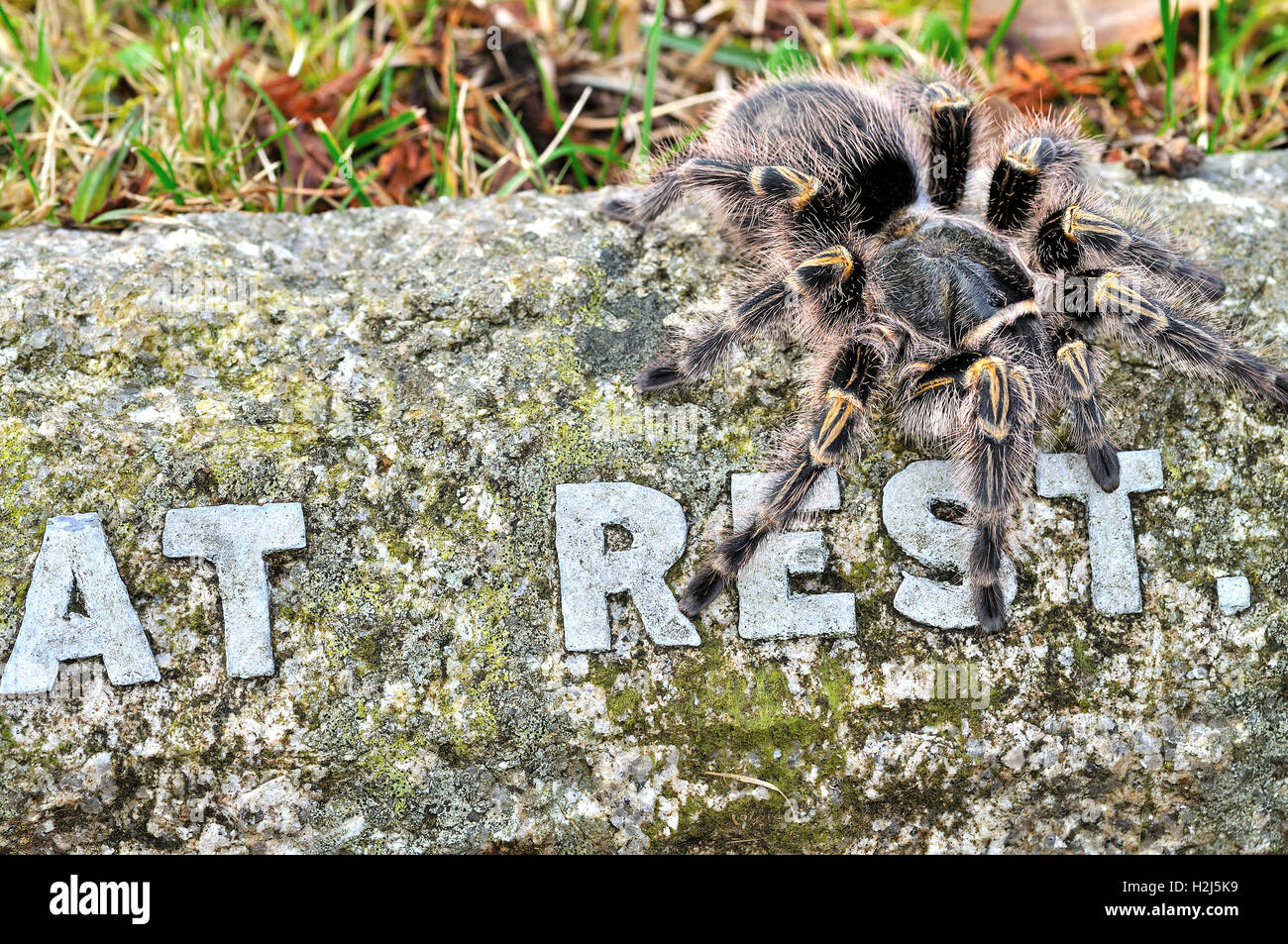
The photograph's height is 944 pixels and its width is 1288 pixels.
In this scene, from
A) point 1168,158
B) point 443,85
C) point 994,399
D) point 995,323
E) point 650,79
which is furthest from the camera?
point 443,85

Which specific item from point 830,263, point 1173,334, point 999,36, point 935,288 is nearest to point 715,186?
point 830,263

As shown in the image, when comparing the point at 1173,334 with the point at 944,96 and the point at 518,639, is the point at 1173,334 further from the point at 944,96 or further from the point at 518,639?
the point at 518,639

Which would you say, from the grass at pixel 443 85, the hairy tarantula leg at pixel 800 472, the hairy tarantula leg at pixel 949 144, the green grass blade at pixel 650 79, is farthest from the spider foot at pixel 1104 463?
the green grass blade at pixel 650 79

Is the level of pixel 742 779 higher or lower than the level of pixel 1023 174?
lower

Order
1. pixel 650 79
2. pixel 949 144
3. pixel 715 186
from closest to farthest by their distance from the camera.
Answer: pixel 715 186
pixel 949 144
pixel 650 79

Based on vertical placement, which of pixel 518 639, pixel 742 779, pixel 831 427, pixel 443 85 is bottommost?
pixel 742 779

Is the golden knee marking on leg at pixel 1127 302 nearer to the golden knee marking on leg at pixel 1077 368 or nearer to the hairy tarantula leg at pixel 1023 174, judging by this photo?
the golden knee marking on leg at pixel 1077 368
